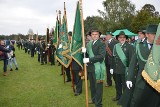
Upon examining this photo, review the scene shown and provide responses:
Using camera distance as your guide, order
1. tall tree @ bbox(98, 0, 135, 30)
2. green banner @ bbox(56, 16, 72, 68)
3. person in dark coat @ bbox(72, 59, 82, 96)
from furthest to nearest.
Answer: tall tree @ bbox(98, 0, 135, 30)
green banner @ bbox(56, 16, 72, 68)
person in dark coat @ bbox(72, 59, 82, 96)

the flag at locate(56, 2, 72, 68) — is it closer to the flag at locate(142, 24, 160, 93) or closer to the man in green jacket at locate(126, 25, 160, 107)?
the man in green jacket at locate(126, 25, 160, 107)

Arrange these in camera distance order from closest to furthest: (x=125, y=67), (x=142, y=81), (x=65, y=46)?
1. (x=142, y=81)
2. (x=125, y=67)
3. (x=65, y=46)

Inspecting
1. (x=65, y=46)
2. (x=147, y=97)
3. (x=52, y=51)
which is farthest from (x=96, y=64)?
(x=52, y=51)

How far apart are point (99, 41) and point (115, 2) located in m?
57.9

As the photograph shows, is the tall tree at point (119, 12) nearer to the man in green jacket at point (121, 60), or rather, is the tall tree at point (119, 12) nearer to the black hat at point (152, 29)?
the man in green jacket at point (121, 60)

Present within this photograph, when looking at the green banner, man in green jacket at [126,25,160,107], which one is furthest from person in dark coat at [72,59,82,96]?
man in green jacket at [126,25,160,107]

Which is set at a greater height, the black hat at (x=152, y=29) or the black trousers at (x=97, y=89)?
the black hat at (x=152, y=29)

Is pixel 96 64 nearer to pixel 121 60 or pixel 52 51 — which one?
pixel 121 60

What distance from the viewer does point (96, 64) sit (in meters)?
7.46

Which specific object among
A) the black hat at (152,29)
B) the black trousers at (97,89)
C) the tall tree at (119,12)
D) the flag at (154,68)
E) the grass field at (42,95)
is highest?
the tall tree at (119,12)

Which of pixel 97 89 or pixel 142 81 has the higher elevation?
pixel 142 81

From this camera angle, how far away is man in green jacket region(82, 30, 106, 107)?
7250mm

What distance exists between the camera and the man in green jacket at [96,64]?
23.8 ft

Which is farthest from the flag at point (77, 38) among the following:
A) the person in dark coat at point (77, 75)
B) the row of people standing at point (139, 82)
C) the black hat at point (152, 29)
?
the black hat at point (152, 29)
